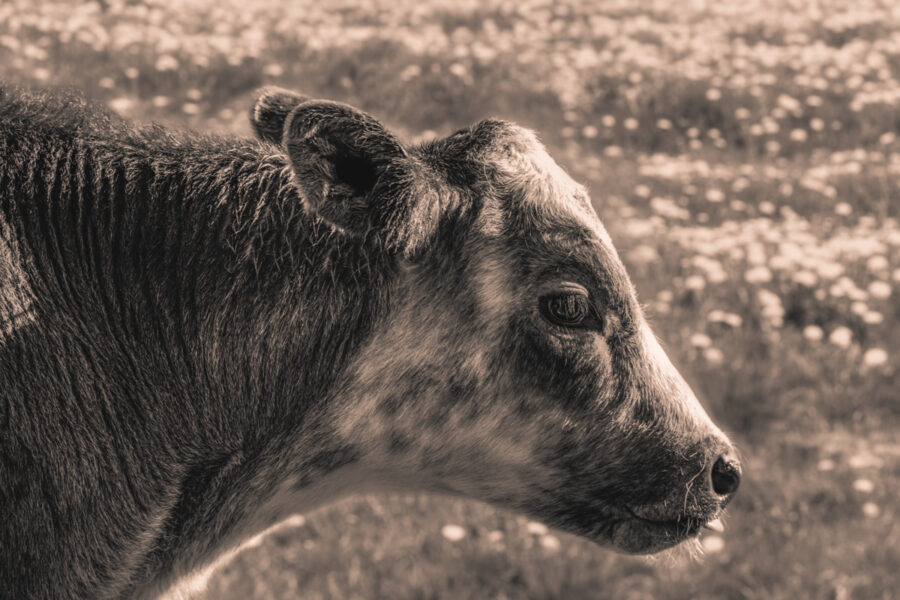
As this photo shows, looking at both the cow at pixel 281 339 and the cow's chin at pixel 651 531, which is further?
the cow's chin at pixel 651 531

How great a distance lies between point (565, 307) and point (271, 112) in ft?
3.21

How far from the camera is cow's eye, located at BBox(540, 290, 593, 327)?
2.84m

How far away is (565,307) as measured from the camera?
9.31ft

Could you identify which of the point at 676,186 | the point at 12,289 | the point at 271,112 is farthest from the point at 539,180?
the point at 676,186

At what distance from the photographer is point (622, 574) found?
4664mm

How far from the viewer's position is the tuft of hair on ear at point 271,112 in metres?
3.08

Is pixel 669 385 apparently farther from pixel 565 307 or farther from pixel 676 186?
pixel 676 186

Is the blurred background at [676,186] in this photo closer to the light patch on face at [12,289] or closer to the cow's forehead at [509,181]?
the cow's forehead at [509,181]

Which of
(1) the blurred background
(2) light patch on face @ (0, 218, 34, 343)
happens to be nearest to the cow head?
(2) light patch on face @ (0, 218, 34, 343)

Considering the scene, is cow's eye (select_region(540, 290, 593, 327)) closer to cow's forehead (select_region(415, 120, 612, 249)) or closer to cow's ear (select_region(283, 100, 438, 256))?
cow's forehead (select_region(415, 120, 612, 249))

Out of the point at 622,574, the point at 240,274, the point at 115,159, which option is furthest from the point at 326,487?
the point at 622,574

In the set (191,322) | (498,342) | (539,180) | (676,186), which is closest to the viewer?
(191,322)

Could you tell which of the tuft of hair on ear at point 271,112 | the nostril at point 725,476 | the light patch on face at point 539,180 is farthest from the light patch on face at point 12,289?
the nostril at point 725,476

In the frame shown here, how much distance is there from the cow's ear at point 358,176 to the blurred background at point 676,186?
5.05ft
